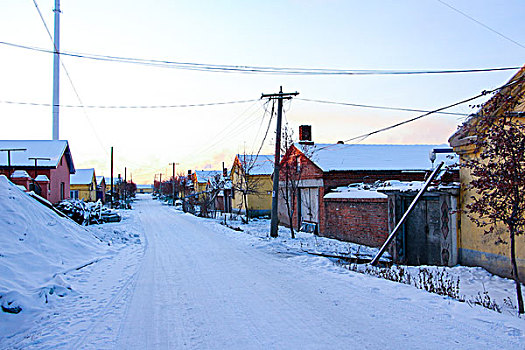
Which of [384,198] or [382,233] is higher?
[384,198]

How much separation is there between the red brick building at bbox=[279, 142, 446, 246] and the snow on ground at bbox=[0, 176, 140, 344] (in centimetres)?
965

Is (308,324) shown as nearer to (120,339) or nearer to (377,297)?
(377,297)

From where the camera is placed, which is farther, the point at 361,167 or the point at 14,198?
the point at 361,167

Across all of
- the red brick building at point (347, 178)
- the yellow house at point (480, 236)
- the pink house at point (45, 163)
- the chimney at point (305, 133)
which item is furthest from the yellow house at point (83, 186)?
the yellow house at point (480, 236)

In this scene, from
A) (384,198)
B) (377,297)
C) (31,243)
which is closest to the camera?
(377,297)

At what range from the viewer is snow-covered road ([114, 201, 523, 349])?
5.12 meters

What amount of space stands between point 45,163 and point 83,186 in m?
27.2

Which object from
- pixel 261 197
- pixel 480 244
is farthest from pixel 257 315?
pixel 261 197

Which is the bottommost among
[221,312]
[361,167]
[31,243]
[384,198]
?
[221,312]

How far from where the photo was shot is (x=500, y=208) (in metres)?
6.70

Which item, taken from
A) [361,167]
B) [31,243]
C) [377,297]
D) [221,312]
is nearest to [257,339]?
[221,312]

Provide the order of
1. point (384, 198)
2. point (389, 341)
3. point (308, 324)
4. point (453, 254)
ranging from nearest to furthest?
point (389, 341), point (308, 324), point (453, 254), point (384, 198)

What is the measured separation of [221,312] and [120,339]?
5.50 ft

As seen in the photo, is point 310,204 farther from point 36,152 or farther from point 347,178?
point 36,152
